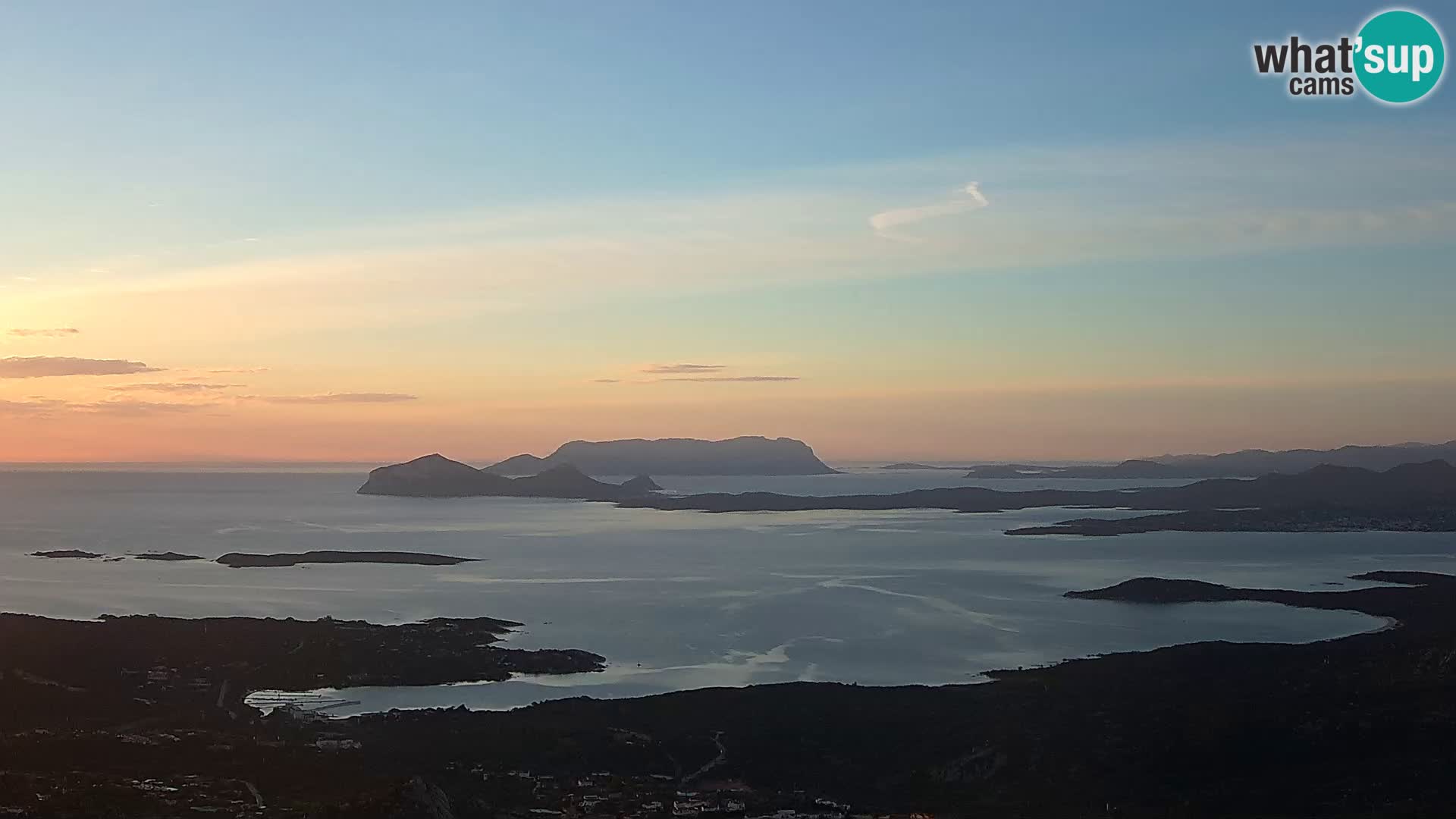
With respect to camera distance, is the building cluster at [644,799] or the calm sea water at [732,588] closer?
the building cluster at [644,799]

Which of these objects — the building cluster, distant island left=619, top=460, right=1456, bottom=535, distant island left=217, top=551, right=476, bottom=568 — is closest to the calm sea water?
distant island left=217, top=551, right=476, bottom=568

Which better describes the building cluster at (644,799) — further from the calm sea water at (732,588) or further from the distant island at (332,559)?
the distant island at (332,559)

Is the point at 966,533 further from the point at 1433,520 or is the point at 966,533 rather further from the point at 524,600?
the point at 524,600

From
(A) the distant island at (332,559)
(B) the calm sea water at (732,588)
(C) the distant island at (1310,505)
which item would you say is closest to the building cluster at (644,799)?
(B) the calm sea water at (732,588)

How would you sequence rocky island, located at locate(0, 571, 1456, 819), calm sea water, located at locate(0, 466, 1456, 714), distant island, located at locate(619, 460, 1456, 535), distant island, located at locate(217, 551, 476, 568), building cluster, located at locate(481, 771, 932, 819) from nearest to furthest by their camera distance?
building cluster, located at locate(481, 771, 932, 819), rocky island, located at locate(0, 571, 1456, 819), calm sea water, located at locate(0, 466, 1456, 714), distant island, located at locate(217, 551, 476, 568), distant island, located at locate(619, 460, 1456, 535)

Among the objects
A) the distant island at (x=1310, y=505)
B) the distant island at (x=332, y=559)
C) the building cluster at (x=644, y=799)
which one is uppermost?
the distant island at (x=1310, y=505)

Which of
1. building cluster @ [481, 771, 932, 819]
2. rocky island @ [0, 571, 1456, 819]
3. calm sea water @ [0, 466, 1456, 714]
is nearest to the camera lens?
building cluster @ [481, 771, 932, 819]

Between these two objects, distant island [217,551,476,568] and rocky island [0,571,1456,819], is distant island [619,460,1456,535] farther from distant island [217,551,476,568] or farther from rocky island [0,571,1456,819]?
rocky island [0,571,1456,819]

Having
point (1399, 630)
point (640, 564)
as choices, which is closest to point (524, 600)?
point (640, 564)
